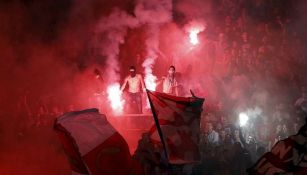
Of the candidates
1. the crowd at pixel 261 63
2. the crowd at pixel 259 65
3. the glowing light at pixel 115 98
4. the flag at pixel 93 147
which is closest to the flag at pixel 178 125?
the flag at pixel 93 147

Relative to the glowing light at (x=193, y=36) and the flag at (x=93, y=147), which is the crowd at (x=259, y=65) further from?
the flag at (x=93, y=147)

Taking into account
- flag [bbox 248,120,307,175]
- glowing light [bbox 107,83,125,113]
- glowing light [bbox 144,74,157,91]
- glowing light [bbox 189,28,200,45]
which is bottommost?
flag [bbox 248,120,307,175]

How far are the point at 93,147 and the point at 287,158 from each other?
216 cm

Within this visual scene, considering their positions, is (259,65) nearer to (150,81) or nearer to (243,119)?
(243,119)

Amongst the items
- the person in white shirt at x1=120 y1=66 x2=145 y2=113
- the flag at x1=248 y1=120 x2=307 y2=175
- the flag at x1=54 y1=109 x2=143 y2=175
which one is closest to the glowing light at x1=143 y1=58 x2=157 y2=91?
the person in white shirt at x1=120 y1=66 x2=145 y2=113

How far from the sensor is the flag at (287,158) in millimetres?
4582

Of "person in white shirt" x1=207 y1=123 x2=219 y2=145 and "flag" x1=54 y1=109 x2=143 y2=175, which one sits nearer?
"flag" x1=54 y1=109 x2=143 y2=175

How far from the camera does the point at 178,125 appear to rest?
6.19 meters

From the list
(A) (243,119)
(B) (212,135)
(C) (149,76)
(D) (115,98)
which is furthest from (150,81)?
(B) (212,135)

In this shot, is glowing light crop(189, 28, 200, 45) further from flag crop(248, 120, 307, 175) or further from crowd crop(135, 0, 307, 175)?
flag crop(248, 120, 307, 175)

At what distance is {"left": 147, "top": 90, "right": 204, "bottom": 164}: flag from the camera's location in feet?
19.9

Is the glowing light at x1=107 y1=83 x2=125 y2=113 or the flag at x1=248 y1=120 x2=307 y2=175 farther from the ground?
the glowing light at x1=107 y1=83 x2=125 y2=113

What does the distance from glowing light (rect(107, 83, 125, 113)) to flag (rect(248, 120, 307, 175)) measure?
9389mm

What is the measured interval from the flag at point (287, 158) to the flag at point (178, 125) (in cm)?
151
